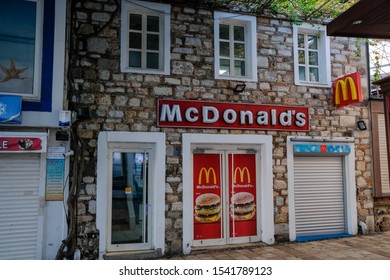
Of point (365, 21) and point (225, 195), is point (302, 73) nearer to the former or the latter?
point (365, 21)

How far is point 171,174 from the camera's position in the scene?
6.30 meters

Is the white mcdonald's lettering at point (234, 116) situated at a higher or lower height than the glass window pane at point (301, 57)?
lower

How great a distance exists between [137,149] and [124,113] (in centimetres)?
71

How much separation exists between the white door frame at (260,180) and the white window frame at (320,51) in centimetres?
176

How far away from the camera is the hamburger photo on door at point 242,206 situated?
678 centimetres

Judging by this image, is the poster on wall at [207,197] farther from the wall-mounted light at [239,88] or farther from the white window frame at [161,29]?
the white window frame at [161,29]

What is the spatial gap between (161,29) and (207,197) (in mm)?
3438

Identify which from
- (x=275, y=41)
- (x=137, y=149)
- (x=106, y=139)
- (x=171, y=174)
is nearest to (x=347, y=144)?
(x=275, y=41)

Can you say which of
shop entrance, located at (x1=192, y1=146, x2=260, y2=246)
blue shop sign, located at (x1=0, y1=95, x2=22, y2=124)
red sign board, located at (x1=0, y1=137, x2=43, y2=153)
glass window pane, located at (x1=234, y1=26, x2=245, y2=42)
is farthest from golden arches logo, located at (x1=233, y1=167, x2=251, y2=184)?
blue shop sign, located at (x1=0, y1=95, x2=22, y2=124)

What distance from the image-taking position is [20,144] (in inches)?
212

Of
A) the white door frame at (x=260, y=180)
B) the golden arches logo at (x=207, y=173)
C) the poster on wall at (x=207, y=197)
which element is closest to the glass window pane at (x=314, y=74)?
the white door frame at (x=260, y=180)

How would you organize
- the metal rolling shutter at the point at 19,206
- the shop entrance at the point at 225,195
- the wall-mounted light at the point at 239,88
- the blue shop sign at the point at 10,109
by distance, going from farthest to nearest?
the wall-mounted light at the point at 239,88
the shop entrance at the point at 225,195
the metal rolling shutter at the point at 19,206
the blue shop sign at the point at 10,109

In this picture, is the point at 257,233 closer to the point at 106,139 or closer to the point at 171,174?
the point at 171,174

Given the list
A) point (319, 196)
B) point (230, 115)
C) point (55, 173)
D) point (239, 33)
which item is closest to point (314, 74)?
point (239, 33)
